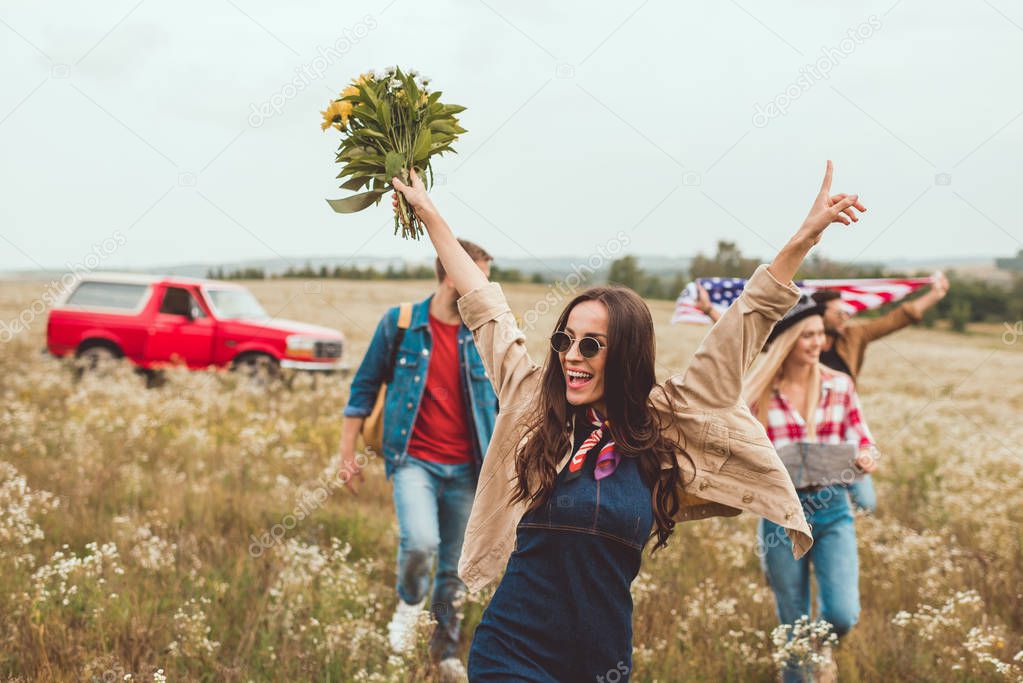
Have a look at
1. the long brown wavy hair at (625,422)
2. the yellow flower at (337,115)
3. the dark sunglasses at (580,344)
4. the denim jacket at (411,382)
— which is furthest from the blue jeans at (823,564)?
the yellow flower at (337,115)

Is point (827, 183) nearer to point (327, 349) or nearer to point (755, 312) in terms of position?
point (755, 312)

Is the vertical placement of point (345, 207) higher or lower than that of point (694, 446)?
higher

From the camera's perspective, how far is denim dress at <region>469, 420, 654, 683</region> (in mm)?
2514

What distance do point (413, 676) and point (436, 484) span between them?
1.01 m

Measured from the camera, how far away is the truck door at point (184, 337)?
48.4ft

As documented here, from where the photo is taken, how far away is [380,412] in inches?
206

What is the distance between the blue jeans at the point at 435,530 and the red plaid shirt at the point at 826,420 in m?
1.65

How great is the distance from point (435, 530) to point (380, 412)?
0.78 metres

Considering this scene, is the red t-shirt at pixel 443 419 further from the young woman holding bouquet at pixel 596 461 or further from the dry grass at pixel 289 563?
the young woman holding bouquet at pixel 596 461

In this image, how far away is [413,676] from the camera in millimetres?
4434

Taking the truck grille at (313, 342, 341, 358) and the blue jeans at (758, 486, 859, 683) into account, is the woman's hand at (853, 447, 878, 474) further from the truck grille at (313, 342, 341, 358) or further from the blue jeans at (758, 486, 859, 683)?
the truck grille at (313, 342, 341, 358)

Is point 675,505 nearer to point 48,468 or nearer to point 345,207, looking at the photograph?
point 345,207

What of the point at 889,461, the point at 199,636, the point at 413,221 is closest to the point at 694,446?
the point at 413,221

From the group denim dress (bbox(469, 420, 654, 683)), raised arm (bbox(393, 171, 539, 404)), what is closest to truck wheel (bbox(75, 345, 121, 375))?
raised arm (bbox(393, 171, 539, 404))
